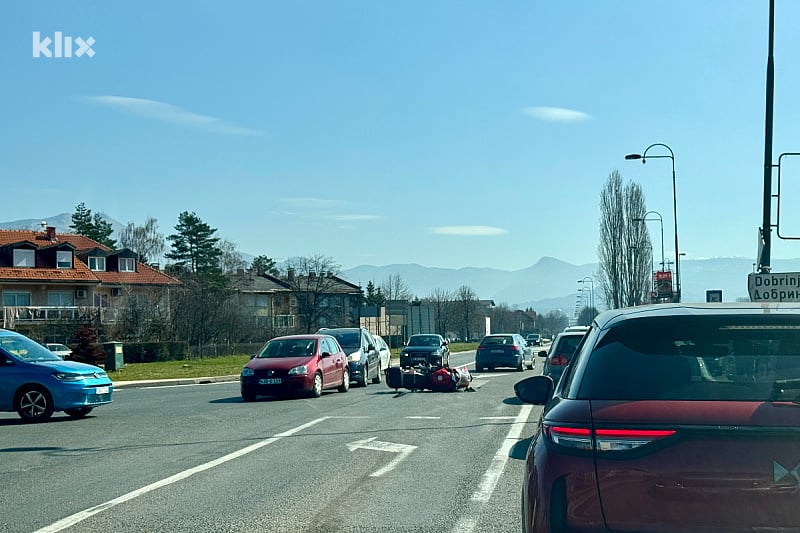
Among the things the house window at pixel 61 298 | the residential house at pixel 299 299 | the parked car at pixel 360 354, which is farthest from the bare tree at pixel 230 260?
the parked car at pixel 360 354

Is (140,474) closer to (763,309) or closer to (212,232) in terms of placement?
(763,309)

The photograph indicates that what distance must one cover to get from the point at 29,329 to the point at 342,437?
42.6 m

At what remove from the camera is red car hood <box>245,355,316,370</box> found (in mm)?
21312

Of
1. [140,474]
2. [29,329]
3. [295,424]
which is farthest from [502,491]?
[29,329]

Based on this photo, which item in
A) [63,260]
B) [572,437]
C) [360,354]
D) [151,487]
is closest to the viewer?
[572,437]

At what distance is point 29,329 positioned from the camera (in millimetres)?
51375

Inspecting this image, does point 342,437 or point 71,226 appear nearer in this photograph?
point 342,437

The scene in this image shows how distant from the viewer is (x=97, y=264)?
74.7 metres

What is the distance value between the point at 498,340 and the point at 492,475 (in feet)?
89.9

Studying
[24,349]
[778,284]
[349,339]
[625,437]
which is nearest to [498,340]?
[349,339]

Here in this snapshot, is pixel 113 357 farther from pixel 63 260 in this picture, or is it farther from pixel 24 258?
pixel 63 260

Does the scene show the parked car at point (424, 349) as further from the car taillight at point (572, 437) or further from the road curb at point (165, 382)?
the car taillight at point (572, 437)

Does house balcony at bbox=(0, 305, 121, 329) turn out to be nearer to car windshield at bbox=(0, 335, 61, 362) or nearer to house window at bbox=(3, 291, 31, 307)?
house window at bbox=(3, 291, 31, 307)

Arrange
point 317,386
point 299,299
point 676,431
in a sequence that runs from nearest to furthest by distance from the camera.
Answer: point 676,431 < point 317,386 < point 299,299
